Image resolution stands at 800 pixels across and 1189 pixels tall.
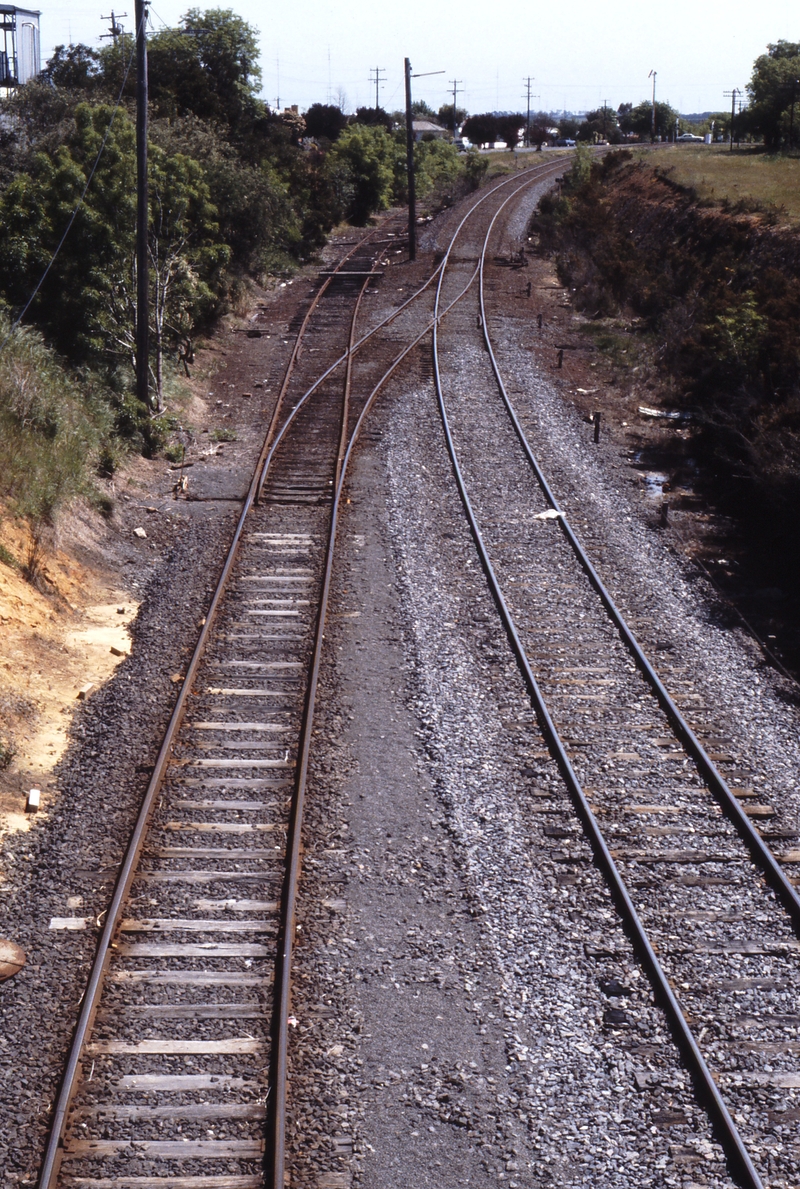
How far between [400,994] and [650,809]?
3233 mm

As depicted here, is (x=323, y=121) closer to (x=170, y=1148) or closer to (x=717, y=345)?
(x=717, y=345)

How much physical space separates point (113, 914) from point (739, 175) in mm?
48078

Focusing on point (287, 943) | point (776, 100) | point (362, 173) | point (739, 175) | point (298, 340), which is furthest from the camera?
point (776, 100)

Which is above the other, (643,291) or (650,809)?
(643,291)

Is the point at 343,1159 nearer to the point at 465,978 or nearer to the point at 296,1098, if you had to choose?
the point at 296,1098

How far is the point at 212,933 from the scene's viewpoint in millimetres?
7688

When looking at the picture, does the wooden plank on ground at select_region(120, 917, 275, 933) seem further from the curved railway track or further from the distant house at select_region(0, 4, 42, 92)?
the distant house at select_region(0, 4, 42, 92)

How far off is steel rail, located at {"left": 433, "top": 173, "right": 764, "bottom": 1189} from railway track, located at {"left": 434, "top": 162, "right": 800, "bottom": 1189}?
0.01 meters

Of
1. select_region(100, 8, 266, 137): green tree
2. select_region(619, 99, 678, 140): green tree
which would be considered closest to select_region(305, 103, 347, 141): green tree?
select_region(100, 8, 266, 137): green tree

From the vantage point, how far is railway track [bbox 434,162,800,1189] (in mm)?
6734

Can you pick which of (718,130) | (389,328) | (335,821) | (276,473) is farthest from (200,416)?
(718,130)

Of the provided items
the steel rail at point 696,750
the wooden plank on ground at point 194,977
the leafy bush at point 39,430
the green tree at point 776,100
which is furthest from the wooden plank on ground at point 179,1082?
the green tree at point 776,100

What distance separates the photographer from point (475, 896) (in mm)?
8180

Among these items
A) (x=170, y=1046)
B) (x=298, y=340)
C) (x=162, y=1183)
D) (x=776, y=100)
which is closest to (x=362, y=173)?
(x=298, y=340)
